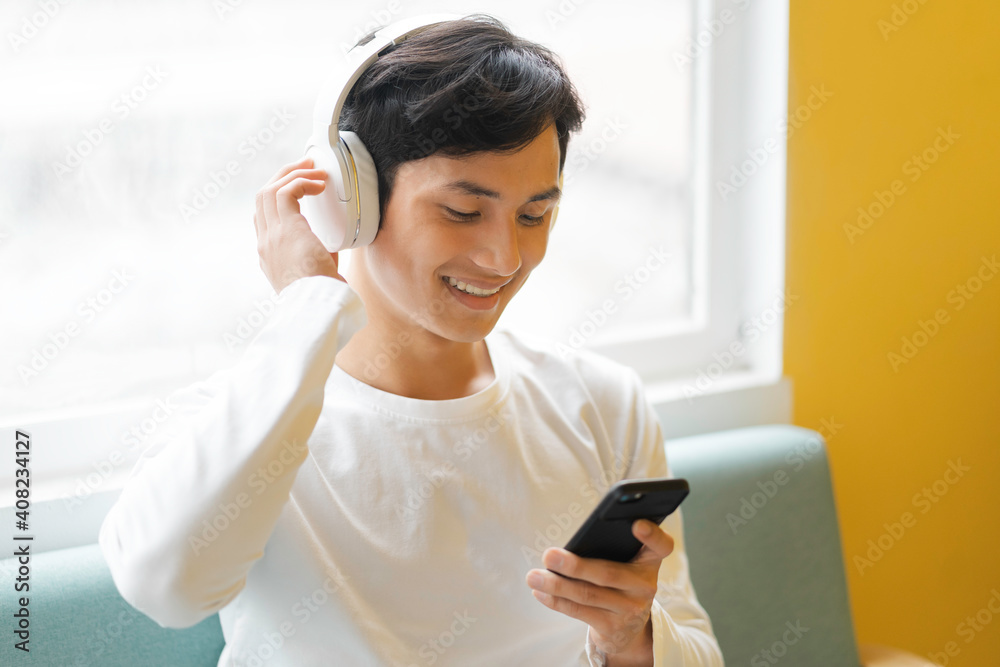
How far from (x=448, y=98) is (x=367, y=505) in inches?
19.6

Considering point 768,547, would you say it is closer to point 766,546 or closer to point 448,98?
point 766,546

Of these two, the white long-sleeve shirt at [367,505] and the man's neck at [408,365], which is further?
the man's neck at [408,365]

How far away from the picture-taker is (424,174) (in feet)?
3.58

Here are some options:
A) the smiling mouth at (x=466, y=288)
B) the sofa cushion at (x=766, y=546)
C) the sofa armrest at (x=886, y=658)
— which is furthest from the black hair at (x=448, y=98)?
the sofa armrest at (x=886, y=658)

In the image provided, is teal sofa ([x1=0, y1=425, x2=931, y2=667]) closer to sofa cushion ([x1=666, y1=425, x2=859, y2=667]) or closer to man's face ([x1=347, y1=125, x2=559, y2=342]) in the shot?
sofa cushion ([x1=666, y1=425, x2=859, y2=667])

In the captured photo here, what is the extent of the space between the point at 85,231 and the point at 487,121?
26.8 inches

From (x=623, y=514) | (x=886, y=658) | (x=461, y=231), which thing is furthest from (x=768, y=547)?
(x=461, y=231)

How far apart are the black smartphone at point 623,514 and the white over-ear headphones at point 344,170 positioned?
1.41 feet

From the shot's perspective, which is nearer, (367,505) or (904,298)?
(367,505)

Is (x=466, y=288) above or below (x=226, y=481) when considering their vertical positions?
above

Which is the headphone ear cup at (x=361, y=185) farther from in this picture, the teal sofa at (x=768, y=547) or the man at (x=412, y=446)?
the teal sofa at (x=768, y=547)

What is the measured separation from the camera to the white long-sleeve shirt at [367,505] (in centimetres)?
93

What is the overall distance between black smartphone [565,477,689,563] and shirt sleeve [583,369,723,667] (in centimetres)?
16

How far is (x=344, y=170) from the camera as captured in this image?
1067mm
